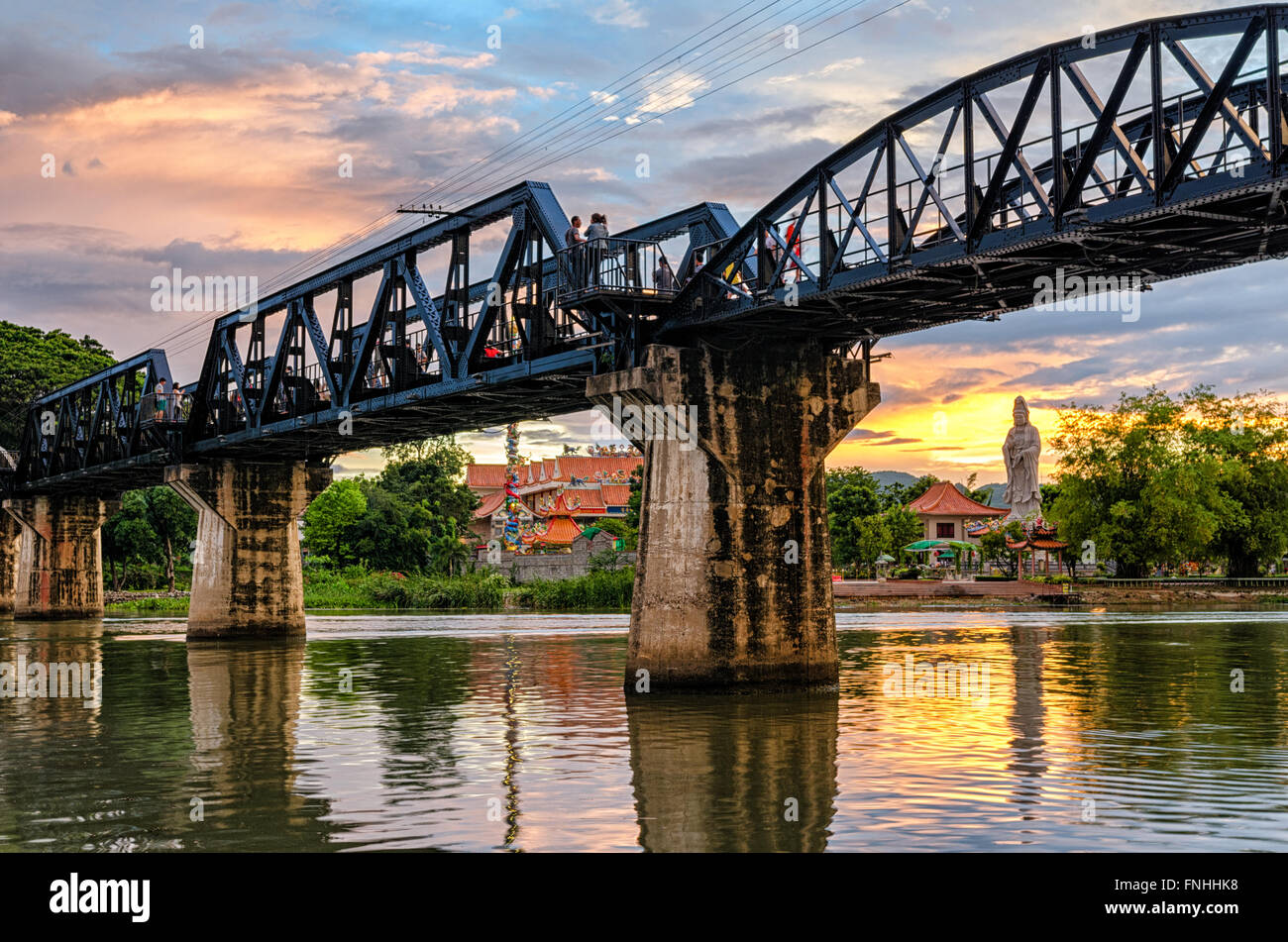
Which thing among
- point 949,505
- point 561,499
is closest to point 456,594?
point 561,499

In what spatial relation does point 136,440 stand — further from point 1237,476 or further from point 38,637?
point 1237,476

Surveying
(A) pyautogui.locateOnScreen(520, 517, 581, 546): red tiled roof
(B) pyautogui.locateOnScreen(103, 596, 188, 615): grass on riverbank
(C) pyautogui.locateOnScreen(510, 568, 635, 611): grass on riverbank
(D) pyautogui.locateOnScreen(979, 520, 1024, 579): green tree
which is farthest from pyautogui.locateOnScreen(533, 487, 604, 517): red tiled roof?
(C) pyautogui.locateOnScreen(510, 568, 635, 611): grass on riverbank

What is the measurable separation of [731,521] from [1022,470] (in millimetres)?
96813

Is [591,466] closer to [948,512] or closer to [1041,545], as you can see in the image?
[948,512]

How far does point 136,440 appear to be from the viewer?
69438mm

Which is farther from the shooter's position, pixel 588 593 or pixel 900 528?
pixel 900 528

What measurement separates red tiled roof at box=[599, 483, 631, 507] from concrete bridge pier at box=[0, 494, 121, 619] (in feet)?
207

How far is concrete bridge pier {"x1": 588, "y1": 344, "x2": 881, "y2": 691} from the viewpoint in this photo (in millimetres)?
29625

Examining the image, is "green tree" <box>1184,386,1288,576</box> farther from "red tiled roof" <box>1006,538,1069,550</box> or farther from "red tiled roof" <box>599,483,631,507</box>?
"red tiled roof" <box>599,483,631,507</box>

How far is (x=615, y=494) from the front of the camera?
147250mm

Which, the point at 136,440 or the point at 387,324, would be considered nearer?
the point at 387,324

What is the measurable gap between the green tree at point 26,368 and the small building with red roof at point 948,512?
265 feet

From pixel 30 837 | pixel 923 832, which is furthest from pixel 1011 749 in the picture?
pixel 30 837
